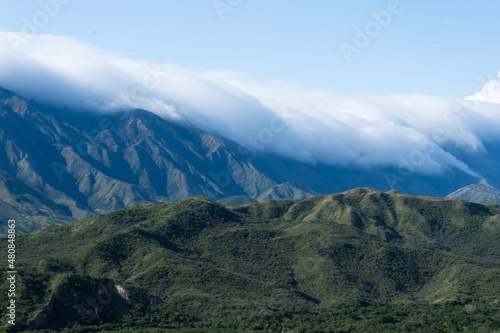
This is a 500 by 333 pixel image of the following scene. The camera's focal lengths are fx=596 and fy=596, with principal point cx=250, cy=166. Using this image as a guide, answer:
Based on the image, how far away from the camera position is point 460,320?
161 metres

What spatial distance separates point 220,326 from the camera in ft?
520

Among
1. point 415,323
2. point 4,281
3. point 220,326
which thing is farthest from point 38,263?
point 415,323

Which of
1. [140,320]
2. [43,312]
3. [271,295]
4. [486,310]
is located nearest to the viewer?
[43,312]

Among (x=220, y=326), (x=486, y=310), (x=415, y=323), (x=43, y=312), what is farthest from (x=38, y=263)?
(x=486, y=310)

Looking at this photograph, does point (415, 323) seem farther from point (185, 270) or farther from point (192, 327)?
point (185, 270)

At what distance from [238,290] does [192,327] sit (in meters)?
37.6

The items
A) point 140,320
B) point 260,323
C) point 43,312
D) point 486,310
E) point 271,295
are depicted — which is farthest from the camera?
point 271,295

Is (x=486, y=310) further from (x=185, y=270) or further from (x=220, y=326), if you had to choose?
Answer: (x=185, y=270)

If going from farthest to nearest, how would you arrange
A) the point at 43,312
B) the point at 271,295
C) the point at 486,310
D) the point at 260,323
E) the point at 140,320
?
the point at 271,295 → the point at 486,310 → the point at 260,323 → the point at 140,320 → the point at 43,312

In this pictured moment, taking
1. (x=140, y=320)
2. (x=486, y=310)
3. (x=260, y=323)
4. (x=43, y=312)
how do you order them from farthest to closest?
(x=486, y=310) < (x=260, y=323) < (x=140, y=320) < (x=43, y=312)

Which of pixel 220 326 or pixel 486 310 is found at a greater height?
pixel 486 310

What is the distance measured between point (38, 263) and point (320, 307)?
310 ft

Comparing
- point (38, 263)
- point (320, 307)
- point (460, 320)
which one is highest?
point (460, 320)

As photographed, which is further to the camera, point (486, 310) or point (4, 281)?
point (486, 310)
